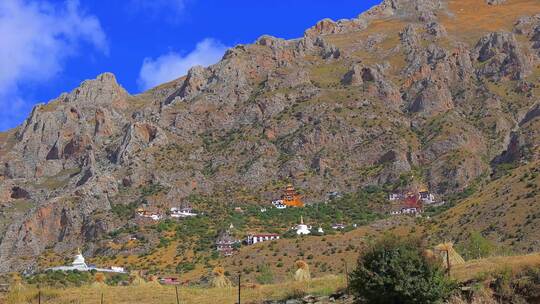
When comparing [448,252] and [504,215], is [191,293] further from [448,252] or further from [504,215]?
[504,215]

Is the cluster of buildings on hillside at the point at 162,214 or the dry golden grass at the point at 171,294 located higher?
the cluster of buildings on hillside at the point at 162,214

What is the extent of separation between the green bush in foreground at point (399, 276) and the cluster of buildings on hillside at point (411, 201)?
85.2 m

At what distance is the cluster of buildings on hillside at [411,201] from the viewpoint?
107438 millimetres

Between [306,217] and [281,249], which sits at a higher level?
[306,217]

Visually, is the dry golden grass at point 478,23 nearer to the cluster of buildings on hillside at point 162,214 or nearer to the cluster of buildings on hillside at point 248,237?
the cluster of buildings on hillside at point 248,237

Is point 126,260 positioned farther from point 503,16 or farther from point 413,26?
point 503,16

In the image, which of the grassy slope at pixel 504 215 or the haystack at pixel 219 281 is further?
the grassy slope at pixel 504 215

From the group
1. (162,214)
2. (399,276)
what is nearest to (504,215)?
(162,214)

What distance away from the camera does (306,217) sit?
113000mm

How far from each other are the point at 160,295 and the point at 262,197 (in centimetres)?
9411

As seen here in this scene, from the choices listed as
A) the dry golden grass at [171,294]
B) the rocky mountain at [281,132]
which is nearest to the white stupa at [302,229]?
the rocky mountain at [281,132]

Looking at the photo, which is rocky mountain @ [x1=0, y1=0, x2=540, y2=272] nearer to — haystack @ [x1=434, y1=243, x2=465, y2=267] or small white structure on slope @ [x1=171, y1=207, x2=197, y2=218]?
small white structure on slope @ [x1=171, y1=207, x2=197, y2=218]

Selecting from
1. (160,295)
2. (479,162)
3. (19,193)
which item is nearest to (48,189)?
(19,193)

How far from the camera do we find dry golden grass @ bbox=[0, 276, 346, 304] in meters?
26.6
